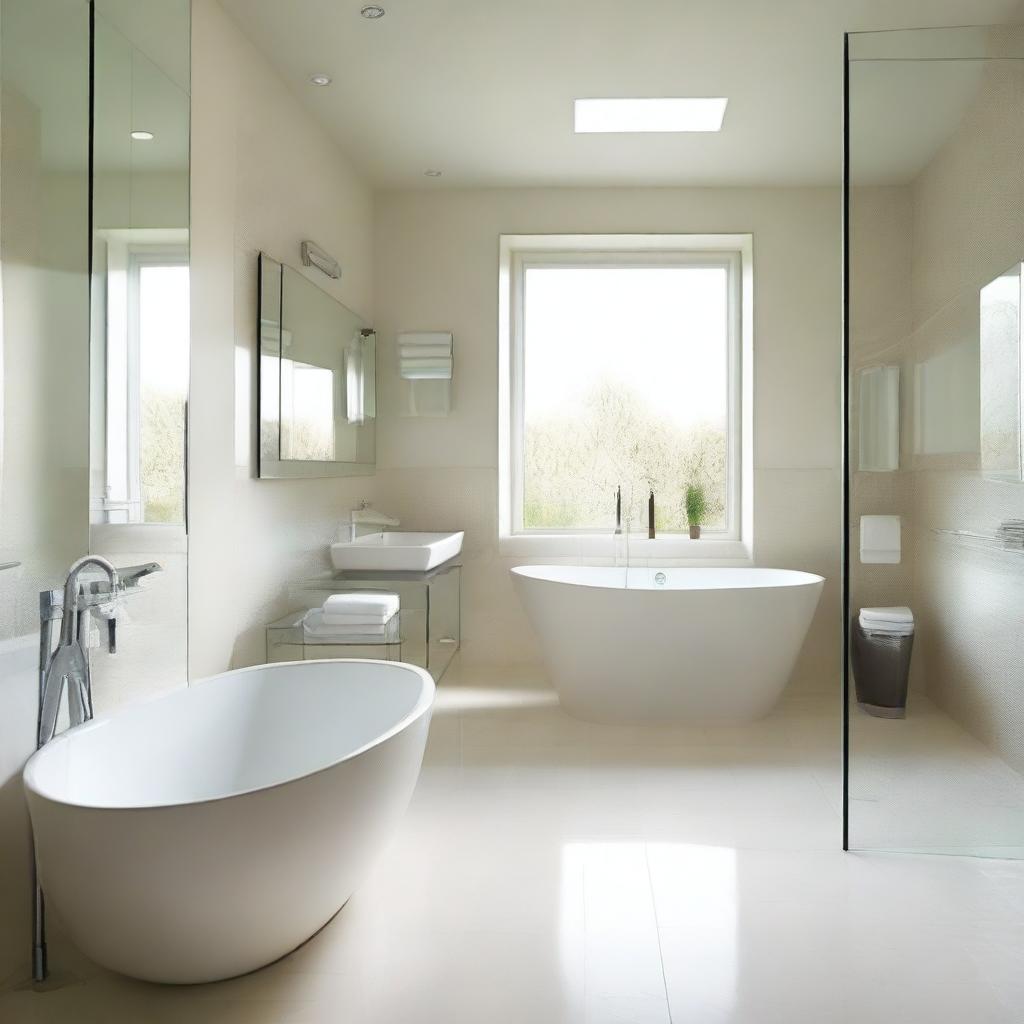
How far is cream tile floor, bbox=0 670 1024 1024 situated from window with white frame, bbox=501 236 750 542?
2.33m

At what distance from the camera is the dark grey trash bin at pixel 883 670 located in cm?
283

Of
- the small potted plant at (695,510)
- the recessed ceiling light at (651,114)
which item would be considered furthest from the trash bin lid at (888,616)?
the small potted plant at (695,510)

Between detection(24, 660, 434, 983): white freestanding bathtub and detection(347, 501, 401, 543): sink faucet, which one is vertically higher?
detection(347, 501, 401, 543): sink faucet

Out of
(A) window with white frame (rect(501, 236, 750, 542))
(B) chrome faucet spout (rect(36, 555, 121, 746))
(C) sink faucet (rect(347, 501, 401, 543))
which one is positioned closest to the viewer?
(B) chrome faucet spout (rect(36, 555, 121, 746))

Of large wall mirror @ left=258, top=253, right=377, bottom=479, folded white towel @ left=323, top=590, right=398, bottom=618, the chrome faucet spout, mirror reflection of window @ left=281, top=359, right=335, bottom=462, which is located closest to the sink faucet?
large wall mirror @ left=258, top=253, right=377, bottom=479

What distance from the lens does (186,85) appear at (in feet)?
9.87

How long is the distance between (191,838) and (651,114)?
3.78 metres

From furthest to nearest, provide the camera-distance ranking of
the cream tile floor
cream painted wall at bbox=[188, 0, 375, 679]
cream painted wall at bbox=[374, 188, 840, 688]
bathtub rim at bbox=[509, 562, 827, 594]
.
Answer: cream painted wall at bbox=[374, 188, 840, 688]
bathtub rim at bbox=[509, 562, 827, 594]
cream painted wall at bbox=[188, 0, 375, 679]
the cream tile floor

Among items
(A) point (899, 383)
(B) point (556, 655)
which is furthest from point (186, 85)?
(B) point (556, 655)

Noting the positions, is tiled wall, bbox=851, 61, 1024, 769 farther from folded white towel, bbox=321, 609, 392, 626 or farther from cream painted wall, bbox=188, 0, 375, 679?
cream painted wall, bbox=188, 0, 375, 679

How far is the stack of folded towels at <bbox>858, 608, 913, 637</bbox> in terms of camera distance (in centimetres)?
285

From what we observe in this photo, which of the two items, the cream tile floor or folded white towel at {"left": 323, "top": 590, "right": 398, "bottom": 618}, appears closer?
the cream tile floor

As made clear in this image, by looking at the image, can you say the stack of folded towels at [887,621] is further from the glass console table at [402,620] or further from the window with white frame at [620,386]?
the window with white frame at [620,386]

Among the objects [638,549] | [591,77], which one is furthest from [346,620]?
[591,77]
